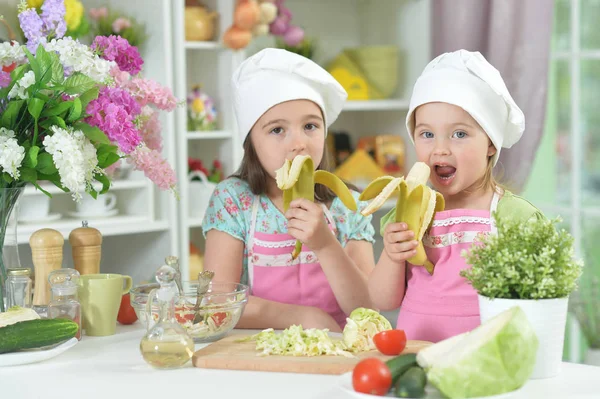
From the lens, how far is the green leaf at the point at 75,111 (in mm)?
1528

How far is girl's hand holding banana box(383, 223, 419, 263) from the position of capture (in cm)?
153

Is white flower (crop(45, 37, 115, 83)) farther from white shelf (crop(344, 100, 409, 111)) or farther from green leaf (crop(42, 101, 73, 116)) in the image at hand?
white shelf (crop(344, 100, 409, 111))

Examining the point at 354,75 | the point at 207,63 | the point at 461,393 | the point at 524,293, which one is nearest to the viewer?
the point at 461,393

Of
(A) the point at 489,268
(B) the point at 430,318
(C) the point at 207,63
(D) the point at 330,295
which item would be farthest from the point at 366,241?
(C) the point at 207,63

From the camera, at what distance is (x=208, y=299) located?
1.58 meters

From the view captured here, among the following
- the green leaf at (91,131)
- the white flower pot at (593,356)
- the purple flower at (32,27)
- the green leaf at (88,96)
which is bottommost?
the white flower pot at (593,356)

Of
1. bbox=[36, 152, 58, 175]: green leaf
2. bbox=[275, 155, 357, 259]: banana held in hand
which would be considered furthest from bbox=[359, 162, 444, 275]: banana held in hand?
bbox=[36, 152, 58, 175]: green leaf

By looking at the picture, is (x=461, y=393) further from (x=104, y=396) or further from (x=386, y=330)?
(x=104, y=396)

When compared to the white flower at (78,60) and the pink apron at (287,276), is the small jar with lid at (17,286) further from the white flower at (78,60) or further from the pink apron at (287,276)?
the pink apron at (287,276)

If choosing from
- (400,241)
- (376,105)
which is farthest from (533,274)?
(376,105)

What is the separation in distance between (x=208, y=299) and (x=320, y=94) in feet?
2.11

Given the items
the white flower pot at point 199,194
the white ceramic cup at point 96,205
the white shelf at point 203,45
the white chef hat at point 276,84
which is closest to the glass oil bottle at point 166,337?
the white chef hat at point 276,84

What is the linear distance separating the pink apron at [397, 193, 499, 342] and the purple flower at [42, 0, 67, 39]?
0.78m

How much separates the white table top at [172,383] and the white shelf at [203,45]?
1.95 metres
